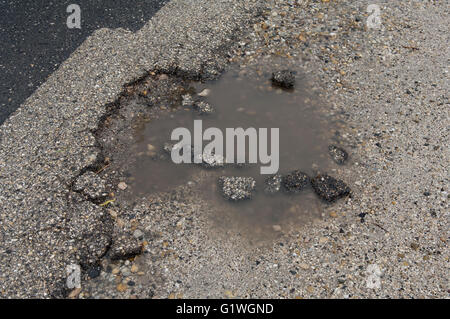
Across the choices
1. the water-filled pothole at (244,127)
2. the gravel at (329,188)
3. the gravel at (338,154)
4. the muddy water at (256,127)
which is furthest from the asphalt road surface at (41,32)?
the gravel at (329,188)

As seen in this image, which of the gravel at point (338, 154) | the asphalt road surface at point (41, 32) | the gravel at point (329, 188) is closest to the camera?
the gravel at point (329, 188)

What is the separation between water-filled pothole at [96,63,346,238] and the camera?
3605 millimetres

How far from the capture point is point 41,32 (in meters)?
4.66

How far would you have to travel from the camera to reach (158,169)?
12.5ft

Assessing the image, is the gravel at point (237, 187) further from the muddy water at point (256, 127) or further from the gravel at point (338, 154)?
the gravel at point (338, 154)

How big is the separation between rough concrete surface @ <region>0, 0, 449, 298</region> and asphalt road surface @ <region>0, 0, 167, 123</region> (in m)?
0.15

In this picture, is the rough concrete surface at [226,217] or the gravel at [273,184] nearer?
the rough concrete surface at [226,217]

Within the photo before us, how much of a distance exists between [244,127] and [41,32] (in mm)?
2515

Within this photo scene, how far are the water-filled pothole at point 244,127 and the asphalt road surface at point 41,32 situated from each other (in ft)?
3.32

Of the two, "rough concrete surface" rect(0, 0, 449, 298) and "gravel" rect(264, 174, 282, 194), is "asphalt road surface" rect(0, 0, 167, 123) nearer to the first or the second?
"rough concrete surface" rect(0, 0, 449, 298)

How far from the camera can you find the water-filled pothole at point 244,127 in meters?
3.61

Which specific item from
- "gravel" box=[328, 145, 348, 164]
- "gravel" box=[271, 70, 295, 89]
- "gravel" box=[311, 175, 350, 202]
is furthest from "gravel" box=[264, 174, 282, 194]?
"gravel" box=[271, 70, 295, 89]
